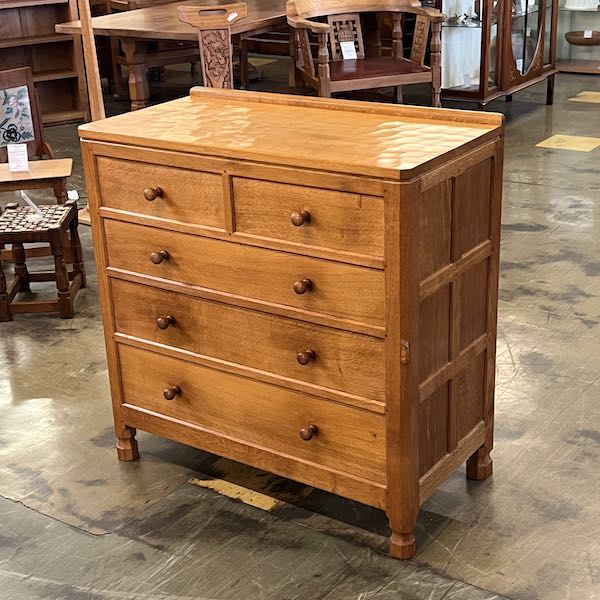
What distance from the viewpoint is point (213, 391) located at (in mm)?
2932

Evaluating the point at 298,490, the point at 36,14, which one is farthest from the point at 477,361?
the point at 36,14

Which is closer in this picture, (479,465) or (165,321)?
(165,321)

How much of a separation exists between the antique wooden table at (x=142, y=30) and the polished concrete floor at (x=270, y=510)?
10.7 feet

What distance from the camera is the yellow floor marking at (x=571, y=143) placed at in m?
6.76

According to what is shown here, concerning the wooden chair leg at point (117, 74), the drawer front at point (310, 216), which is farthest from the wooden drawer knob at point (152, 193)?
the wooden chair leg at point (117, 74)

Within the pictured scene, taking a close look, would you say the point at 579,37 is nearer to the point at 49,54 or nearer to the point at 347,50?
the point at 347,50

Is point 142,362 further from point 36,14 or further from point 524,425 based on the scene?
point 36,14

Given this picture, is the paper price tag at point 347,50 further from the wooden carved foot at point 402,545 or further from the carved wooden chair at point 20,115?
the wooden carved foot at point 402,545

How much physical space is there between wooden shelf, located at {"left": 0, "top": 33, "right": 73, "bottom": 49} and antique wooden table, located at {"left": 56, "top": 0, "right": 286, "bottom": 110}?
865mm

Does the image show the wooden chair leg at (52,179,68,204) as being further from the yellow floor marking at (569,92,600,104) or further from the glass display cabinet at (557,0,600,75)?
the glass display cabinet at (557,0,600,75)

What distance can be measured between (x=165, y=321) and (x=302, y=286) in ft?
1.75

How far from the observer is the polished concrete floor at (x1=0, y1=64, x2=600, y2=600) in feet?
8.61

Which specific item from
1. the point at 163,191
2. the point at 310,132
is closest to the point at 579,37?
the point at 310,132

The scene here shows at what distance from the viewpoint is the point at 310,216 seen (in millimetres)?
2518
